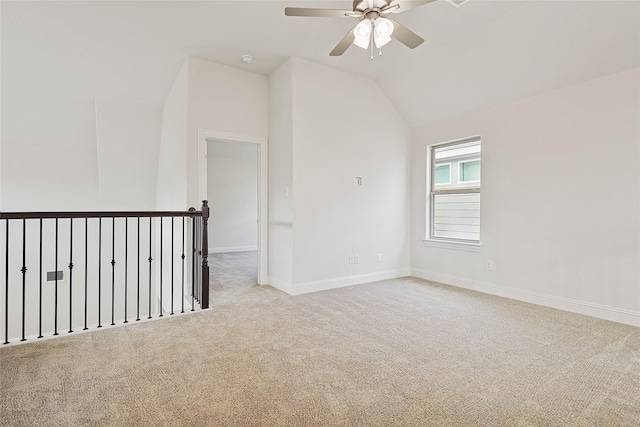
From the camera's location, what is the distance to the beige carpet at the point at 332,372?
1.64m

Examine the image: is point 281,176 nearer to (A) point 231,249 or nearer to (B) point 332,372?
(B) point 332,372

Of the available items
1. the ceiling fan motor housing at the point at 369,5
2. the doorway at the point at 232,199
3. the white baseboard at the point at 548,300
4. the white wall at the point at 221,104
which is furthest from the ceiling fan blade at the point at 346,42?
→ the doorway at the point at 232,199

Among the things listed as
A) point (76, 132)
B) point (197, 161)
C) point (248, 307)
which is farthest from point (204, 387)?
point (76, 132)

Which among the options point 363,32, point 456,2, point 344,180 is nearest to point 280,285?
point 344,180

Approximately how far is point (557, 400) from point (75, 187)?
6.01m

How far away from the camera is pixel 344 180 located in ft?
14.1

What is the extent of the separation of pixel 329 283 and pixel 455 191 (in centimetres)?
216

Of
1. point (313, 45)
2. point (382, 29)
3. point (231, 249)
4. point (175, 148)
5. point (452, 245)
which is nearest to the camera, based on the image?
point (382, 29)

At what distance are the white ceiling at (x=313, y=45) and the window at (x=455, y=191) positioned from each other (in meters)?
A: 0.53

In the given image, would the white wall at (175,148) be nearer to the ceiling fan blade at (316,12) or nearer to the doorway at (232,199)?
the ceiling fan blade at (316,12)

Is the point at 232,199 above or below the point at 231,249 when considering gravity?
above

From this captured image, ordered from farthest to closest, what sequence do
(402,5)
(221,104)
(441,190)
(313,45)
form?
1. (441,190)
2. (221,104)
3. (313,45)
4. (402,5)

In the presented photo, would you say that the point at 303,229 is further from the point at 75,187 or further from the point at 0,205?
the point at 0,205

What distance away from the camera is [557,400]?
5.84ft
